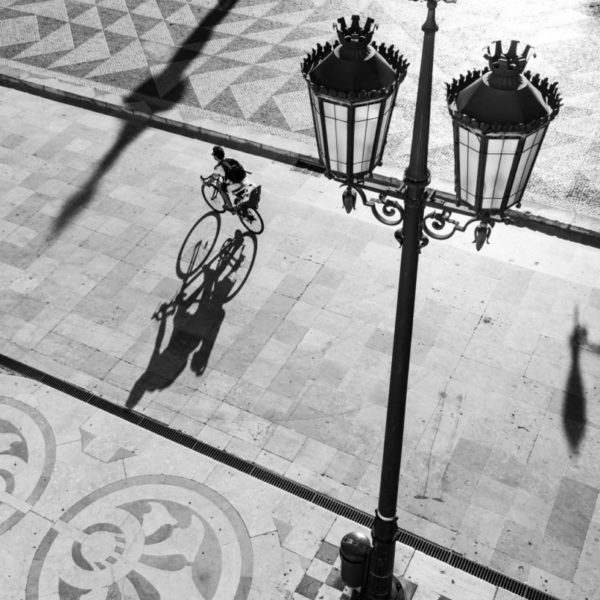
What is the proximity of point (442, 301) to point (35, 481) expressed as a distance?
5.83m

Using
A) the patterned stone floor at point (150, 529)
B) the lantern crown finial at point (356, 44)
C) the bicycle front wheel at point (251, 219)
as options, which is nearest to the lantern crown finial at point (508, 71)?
the lantern crown finial at point (356, 44)

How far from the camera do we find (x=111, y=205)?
12742 mm

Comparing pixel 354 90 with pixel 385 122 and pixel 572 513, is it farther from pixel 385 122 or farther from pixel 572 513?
pixel 572 513

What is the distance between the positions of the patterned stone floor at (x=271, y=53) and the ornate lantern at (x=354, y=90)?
9.01 meters

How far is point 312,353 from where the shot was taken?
10.2 m

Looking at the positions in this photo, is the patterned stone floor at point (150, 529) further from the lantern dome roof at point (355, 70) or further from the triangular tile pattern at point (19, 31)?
the triangular tile pattern at point (19, 31)

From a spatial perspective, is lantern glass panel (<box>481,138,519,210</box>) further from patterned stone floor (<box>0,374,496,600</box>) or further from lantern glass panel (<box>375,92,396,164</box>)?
patterned stone floor (<box>0,374,496,600</box>)

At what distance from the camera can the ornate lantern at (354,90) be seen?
14.3 ft

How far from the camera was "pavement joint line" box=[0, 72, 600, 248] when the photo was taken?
12.1m

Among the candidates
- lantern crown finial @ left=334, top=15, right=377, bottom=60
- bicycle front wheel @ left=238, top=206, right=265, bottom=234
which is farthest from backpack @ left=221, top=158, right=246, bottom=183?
lantern crown finial @ left=334, top=15, right=377, bottom=60

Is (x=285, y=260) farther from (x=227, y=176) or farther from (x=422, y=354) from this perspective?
(x=422, y=354)

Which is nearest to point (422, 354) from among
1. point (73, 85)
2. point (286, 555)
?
point (286, 555)

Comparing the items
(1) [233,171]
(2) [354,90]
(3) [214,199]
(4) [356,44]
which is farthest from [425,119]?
(3) [214,199]

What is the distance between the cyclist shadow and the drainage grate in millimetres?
405
